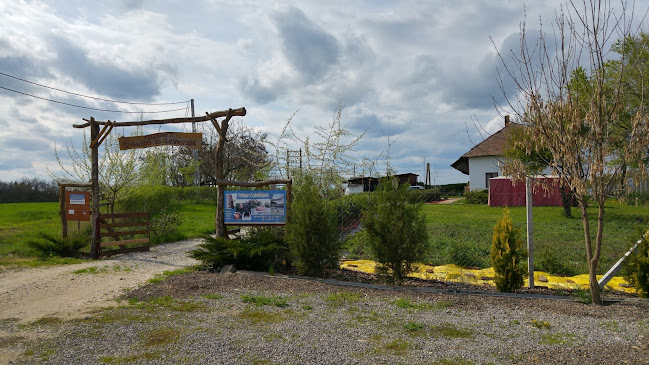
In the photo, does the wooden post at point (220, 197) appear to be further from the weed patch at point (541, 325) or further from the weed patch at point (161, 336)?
the weed patch at point (541, 325)

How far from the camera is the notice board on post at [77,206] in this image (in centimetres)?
1184

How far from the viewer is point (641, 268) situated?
6.05 meters

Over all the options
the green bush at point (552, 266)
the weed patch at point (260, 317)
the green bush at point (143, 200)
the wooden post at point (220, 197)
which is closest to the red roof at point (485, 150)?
the green bush at point (143, 200)

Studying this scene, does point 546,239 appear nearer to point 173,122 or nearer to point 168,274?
point 168,274

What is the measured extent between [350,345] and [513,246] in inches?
140

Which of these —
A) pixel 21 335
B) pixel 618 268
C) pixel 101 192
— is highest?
pixel 101 192

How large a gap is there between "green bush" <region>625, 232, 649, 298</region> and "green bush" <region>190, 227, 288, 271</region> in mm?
5567

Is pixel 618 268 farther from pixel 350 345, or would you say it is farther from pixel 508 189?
pixel 508 189

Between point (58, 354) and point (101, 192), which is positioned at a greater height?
point (101, 192)

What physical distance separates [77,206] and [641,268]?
40.4 feet

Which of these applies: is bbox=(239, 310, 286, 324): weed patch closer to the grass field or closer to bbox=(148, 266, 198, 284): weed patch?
bbox=(148, 266, 198, 284): weed patch

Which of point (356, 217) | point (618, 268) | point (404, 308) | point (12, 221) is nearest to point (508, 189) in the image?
point (356, 217)

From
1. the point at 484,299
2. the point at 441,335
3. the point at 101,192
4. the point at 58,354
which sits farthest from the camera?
the point at 101,192

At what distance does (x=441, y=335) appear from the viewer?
14.7 feet
